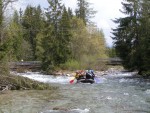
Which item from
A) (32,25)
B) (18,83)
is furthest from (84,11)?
(18,83)

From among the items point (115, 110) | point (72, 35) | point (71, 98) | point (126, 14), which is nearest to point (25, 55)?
point (72, 35)

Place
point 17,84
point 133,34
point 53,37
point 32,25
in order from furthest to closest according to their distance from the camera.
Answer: point 32,25
point 53,37
point 133,34
point 17,84

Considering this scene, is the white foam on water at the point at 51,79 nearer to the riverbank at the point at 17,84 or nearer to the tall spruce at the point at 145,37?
the tall spruce at the point at 145,37

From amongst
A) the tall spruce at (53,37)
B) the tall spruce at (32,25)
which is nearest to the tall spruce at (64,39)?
the tall spruce at (53,37)

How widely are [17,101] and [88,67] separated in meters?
39.4

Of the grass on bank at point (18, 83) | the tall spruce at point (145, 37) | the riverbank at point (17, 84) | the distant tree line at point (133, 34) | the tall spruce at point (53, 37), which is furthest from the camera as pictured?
the tall spruce at point (53, 37)

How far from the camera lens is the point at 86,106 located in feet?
61.4

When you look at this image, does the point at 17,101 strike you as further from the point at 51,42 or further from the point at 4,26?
the point at 51,42

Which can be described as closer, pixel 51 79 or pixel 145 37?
pixel 145 37

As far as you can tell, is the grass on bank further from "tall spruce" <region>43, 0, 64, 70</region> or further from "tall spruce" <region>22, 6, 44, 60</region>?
"tall spruce" <region>22, 6, 44, 60</region>

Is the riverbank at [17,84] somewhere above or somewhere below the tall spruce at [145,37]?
below

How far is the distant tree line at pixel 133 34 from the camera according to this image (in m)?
43.3

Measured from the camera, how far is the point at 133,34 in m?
48.0

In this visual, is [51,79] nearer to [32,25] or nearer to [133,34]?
[133,34]
